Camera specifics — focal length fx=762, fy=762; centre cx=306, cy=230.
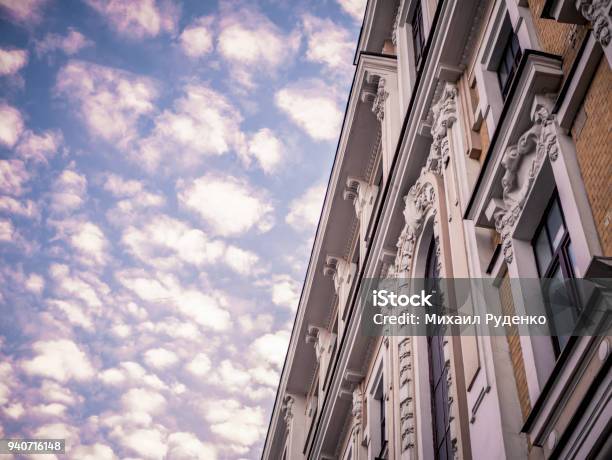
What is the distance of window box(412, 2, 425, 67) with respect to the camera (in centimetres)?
1941

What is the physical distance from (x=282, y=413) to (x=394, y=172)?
14.2 meters

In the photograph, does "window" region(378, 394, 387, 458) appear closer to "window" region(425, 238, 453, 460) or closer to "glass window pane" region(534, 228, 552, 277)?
"window" region(425, 238, 453, 460)

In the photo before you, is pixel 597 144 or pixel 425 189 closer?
pixel 597 144

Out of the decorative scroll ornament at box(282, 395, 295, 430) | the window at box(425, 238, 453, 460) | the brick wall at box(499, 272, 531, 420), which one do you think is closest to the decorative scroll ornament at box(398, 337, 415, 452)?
the window at box(425, 238, 453, 460)

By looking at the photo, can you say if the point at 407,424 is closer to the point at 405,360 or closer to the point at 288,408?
the point at 405,360

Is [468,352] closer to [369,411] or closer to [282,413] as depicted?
[369,411]

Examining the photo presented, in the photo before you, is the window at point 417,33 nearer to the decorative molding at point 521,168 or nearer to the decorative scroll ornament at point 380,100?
the decorative scroll ornament at point 380,100

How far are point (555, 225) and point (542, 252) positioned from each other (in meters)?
0.47

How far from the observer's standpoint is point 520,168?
1014 centimetres

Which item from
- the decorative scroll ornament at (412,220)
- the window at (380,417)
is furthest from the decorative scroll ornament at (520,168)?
the window at (380,417)

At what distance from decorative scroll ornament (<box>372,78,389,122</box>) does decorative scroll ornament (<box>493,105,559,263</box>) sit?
404 inches

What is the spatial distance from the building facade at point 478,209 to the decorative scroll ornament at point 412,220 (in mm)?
48

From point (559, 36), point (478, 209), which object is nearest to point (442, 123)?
point (478, 209)

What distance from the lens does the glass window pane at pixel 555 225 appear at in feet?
30.5
